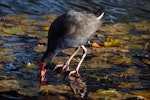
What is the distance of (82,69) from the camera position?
562cm

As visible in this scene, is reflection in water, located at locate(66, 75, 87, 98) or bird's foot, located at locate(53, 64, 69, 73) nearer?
reflection in water, located at locate(66, 75, 87, 98)

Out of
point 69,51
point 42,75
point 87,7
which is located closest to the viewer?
point 42,75

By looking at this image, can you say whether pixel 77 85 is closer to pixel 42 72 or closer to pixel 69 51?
pixel 42 72

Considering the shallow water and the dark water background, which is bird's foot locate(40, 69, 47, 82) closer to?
the shallow water

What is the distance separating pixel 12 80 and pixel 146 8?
171 inches

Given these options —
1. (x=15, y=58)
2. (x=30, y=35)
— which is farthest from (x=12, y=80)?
(x=30, y=35)

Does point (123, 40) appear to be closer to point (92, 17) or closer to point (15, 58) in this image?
point (92, 17)

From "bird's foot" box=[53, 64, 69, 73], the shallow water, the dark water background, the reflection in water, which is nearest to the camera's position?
the reflection in water

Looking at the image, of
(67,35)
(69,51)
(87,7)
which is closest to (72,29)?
(67,35)

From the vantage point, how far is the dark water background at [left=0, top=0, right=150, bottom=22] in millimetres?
7930

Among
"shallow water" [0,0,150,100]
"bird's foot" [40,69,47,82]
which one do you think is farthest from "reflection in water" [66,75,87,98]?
"bird's foot" [40,69,47,82]

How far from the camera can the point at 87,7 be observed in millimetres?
8508

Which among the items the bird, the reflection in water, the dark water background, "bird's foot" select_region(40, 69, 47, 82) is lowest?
the reflection in water

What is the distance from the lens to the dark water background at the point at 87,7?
26.0ft
